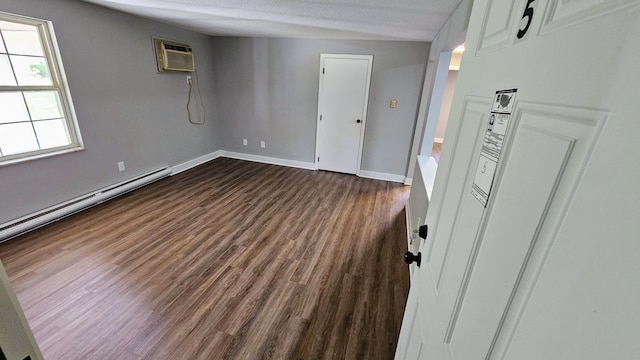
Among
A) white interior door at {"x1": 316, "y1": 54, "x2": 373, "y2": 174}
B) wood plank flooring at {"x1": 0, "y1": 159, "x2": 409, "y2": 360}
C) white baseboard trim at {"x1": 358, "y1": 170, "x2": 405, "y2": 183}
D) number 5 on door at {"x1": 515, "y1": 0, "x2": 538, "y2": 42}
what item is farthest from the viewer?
white baseboard trim at {"x1": 358, "y1": 170, "x2": 405, "y2": 183}

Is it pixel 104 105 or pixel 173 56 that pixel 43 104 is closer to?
pixel 104 105

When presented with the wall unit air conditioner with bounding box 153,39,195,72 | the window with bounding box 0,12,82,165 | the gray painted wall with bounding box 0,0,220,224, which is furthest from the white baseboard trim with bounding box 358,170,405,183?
the window with bounding box 0,12,82,165

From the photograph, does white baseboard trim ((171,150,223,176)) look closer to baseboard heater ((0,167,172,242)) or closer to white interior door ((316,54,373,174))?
baseboard heater ((0,167,172,242))

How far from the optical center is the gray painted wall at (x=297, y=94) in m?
3.99

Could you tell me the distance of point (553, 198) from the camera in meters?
0.39

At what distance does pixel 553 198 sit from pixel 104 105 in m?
4.10

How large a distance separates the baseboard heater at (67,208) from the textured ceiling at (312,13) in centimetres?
207

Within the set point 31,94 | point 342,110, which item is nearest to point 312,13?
point 342,110

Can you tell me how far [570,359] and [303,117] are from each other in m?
4.57

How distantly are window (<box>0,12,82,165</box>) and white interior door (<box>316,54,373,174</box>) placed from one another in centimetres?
326

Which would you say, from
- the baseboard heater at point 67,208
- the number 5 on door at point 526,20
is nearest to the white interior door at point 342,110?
the baseboard heater at point 67,208

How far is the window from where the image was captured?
2.36m

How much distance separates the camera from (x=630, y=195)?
0.88ft

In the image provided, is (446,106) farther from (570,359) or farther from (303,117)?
(570,359)
